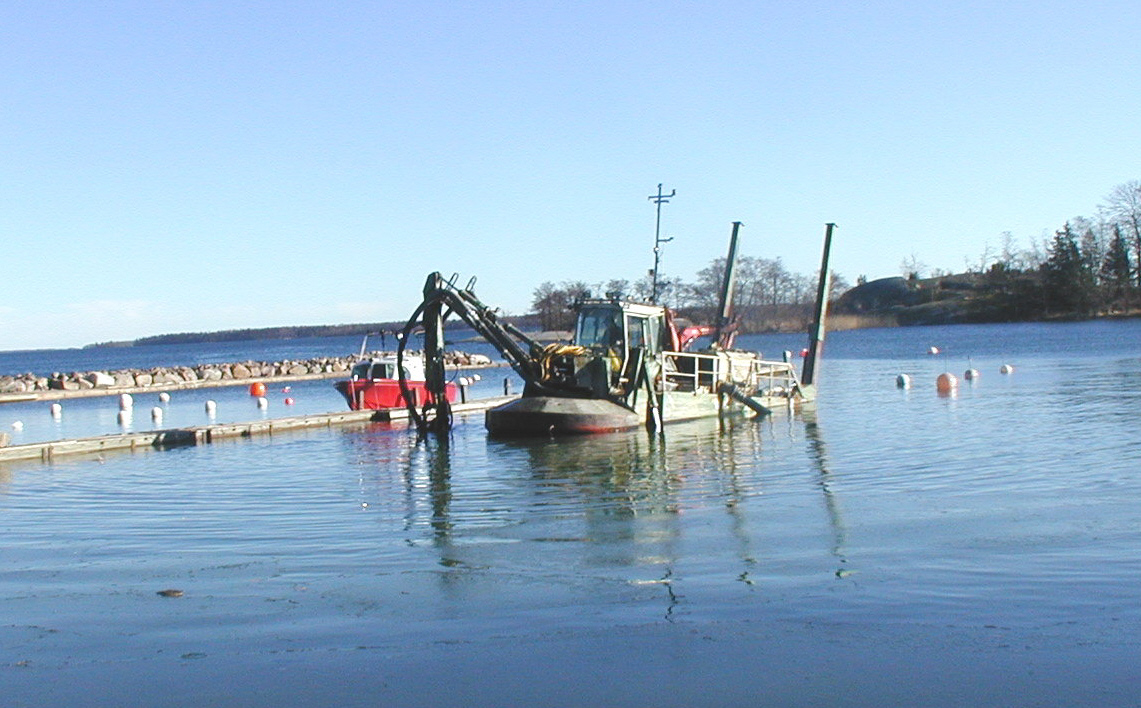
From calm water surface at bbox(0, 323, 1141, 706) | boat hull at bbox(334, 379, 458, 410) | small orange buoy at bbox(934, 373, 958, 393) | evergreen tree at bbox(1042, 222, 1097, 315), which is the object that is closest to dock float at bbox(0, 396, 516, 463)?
calm water surface at bbox(0, 323, 1141, 706)

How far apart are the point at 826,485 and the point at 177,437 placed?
676 inches

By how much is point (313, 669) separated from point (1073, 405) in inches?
1057

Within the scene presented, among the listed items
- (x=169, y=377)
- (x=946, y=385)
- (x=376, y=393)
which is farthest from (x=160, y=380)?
(x=946, y=385)

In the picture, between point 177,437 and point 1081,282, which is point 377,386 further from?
point 1081,282

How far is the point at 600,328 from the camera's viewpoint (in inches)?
1126

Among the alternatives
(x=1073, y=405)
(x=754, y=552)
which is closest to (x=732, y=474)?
(x=754, y=552)

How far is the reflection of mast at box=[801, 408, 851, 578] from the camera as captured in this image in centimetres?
1188

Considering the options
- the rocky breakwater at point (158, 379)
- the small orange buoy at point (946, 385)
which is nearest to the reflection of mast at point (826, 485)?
the small orange buoy at point (946, 385)

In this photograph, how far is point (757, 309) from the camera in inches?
5153

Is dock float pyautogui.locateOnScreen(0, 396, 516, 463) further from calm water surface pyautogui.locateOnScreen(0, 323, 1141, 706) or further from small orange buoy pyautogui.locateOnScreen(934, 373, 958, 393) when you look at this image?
small orange buoy pyautogui.locateOnScreen(934, 373, 958, 393)

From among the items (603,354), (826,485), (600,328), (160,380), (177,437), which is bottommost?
(826,485)

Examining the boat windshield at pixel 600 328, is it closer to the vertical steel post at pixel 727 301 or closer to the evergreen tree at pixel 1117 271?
the vertical steel post at pixel 727 301

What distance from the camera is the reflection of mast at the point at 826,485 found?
468 inches

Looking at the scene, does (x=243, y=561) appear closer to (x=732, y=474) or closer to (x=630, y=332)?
(x=732, y=474)
